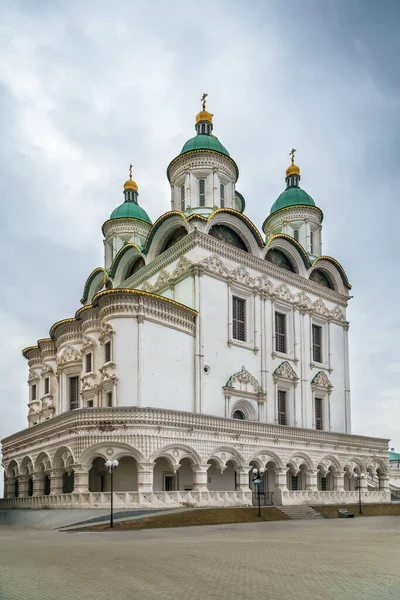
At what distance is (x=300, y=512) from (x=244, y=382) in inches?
301

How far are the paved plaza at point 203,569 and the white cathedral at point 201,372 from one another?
10448 mm

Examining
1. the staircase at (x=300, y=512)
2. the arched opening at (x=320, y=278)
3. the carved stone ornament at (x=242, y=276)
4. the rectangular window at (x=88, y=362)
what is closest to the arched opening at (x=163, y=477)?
the staircase at (x=300, y=512)

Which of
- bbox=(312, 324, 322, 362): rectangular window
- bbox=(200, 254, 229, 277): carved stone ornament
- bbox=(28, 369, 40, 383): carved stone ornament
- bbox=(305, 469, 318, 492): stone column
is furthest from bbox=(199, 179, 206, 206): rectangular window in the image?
bbox=(305, 469, 318, 492): stone column

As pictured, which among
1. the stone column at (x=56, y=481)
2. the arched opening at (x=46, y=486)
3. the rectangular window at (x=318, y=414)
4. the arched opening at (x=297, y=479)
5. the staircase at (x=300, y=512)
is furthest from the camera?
the rectangular window at (x=318, y=414)

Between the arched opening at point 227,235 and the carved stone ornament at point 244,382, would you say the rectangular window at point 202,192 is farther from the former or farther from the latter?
the carved stone ornament at point 244,382

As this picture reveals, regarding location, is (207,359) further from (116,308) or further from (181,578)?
(181,578)

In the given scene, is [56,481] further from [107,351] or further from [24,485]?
[107,351]

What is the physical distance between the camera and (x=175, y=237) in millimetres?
34219

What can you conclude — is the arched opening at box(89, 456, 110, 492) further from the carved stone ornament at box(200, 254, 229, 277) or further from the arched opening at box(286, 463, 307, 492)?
the carved stone ornament at box(200, 254, 229, 277)

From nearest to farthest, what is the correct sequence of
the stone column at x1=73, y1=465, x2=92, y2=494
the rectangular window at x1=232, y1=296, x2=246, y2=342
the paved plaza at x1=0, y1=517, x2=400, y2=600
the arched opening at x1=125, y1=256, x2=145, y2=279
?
the paved plaza at x1=0, y1=517, x2=400, y2=600
the stone column at x1=73, y1=465, x2=92, y2=494
the rectangular window at x1=232, y1=296, x2=246, y2=342
the arched opening at x1=125, y1=256, x2=145, y2=279

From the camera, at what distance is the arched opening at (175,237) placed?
33.4 metres

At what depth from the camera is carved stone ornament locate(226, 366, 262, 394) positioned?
31.5m

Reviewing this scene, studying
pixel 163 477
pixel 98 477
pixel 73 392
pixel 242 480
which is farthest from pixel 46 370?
pixel 242 480

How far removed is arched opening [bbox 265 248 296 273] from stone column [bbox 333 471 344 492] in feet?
41.1
